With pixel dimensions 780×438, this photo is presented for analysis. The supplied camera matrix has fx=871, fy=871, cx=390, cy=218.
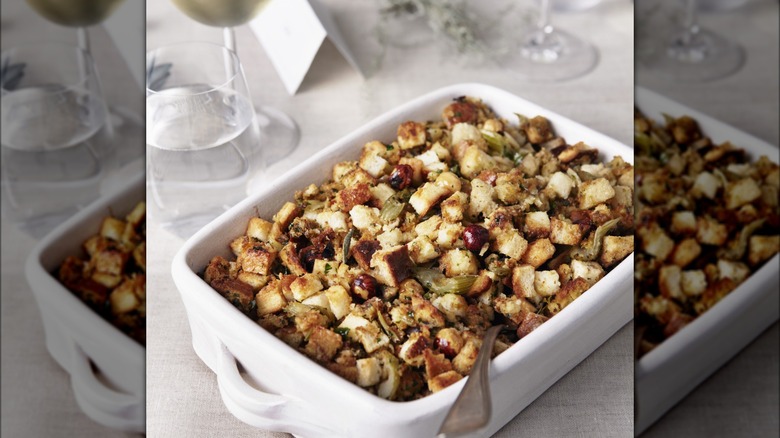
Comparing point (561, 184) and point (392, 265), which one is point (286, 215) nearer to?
point (392, 265)

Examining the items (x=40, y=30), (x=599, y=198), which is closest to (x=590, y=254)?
(x=599, y=198)

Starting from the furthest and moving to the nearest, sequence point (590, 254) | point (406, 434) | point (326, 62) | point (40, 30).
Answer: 1. point (326, 62)
2. point (590, 254)
3. point (406, 434)
4. point (40, 30)

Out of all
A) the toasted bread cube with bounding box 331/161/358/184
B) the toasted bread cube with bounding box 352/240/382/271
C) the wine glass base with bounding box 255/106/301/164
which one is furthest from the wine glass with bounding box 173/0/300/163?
→ the toasted bread cube with bounding box 352/240/382/271

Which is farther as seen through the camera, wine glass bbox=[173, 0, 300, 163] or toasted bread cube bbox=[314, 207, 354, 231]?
wine glass bbox=[173, 0, 300, 163]

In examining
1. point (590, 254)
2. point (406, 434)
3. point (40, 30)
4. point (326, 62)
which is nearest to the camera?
point (40, 30)

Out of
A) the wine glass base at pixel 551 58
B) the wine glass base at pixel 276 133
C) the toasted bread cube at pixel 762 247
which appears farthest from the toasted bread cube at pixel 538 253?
the wine glass base at pixel 551 58

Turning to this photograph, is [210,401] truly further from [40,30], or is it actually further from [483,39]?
[483,39]

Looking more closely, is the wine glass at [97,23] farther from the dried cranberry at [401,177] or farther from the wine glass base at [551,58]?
the wine glass base at [551,58]

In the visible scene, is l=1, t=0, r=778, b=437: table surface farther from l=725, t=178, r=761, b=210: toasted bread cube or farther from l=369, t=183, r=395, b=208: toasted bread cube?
l=369, t=183, r=395, b=208: toasted bread cube
